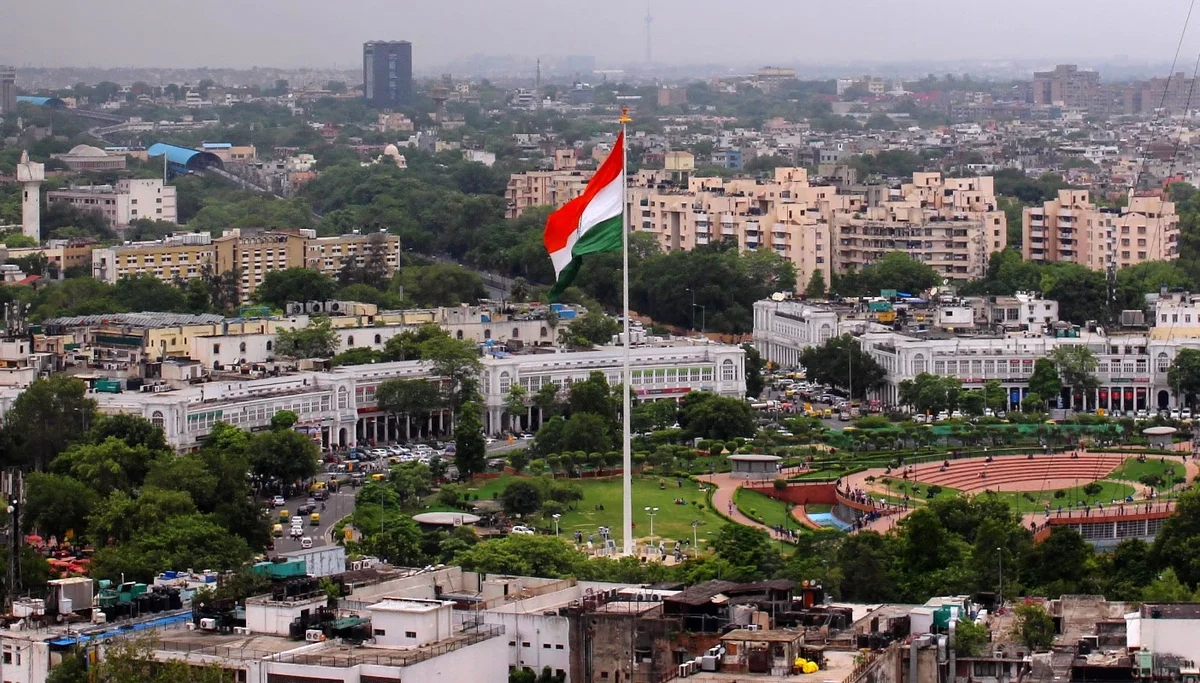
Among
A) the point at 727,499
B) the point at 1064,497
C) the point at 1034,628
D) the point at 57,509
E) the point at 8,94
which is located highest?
the point at 1034,628

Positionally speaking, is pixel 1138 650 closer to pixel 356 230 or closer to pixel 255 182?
pixel 356 230

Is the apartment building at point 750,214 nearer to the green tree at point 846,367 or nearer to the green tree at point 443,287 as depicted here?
the green tree at point 443,287

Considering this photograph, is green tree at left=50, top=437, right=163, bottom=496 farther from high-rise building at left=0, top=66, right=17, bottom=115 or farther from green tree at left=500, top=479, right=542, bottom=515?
high-rise building at left=0, top=66, right=17, bottom=115

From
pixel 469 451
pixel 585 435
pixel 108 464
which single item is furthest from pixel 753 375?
pixel 108 464

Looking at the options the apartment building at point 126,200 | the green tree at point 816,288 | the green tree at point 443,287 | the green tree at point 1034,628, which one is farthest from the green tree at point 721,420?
the apartment building at point 126,200

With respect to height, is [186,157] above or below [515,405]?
below

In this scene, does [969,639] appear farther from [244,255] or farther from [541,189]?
[541,189]

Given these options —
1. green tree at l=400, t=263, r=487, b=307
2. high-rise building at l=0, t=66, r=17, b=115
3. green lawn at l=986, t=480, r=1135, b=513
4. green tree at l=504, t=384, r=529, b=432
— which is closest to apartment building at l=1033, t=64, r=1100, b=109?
high-rise building at l=0, t=66, r=17, b=115
